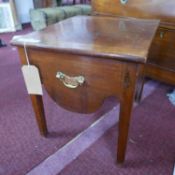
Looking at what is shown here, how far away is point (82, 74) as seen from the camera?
72 centimetres

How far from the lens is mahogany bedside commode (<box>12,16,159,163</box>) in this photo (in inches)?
25.1

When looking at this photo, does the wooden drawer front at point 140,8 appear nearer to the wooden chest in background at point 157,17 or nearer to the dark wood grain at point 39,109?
the wooden chest in background at point 157,17

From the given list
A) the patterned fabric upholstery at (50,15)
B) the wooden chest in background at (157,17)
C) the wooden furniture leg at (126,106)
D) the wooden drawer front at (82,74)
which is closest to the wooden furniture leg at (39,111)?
the wooden drawer front at (82,74)

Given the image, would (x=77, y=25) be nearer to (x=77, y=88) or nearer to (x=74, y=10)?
(x=77, y=88)

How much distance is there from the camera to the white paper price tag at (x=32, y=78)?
79 centimetres

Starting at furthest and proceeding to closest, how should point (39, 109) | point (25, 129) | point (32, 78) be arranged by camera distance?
point (25, 129) → point (39, 109) → point (32, 78)

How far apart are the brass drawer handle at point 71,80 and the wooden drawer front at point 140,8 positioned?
72 cm

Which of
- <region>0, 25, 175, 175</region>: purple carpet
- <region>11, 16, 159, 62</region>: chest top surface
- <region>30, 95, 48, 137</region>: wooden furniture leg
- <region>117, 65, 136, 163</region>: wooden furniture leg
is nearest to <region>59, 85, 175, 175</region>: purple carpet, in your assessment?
<region>0, 25, 175, 175</region>: purple carpet

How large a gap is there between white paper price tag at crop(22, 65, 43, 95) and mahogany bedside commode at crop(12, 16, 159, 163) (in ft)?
0.07

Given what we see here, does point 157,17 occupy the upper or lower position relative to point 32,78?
upper

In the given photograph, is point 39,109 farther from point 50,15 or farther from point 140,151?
point 50,15

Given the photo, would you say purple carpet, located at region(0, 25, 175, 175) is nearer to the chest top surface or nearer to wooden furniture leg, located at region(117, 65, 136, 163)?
wooden furniture leg, located at region(117, 65, 136, 163)

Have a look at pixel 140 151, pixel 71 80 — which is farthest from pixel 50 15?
pixel 140 151

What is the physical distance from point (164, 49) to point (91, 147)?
29.9 inches
